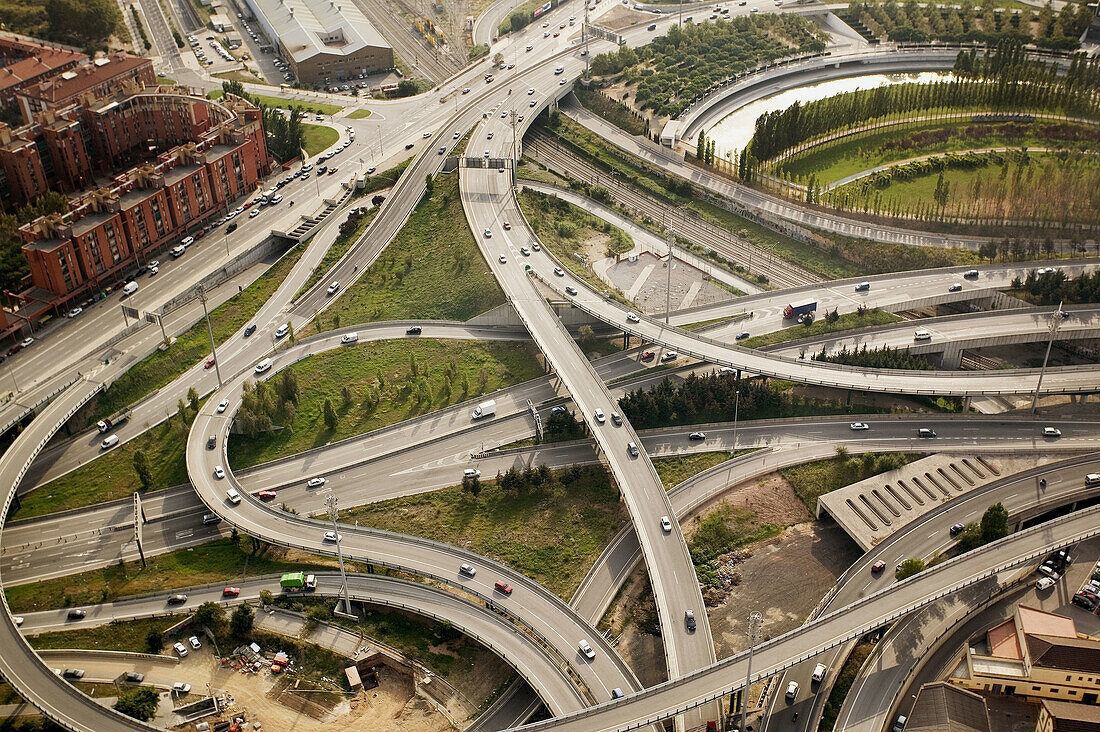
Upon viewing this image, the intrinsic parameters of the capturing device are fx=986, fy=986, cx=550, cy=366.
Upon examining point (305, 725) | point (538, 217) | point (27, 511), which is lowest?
point (305, 725)

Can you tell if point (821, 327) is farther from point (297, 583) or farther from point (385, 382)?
point (297, 583)

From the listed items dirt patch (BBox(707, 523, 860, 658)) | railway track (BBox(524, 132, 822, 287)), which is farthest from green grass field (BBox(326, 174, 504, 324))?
dirt patch (BBox(707, 523, 860, 658))

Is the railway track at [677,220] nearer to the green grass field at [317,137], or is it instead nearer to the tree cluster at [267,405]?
the green grass field at [317,137]

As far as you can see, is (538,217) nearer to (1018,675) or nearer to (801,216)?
(801,216)

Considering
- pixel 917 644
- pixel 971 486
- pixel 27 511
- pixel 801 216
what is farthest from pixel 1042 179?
pixel 27 511

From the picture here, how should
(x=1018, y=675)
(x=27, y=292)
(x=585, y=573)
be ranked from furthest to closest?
(x=27, y=292) < (x=585, y=573) < (x=1018, y=675)

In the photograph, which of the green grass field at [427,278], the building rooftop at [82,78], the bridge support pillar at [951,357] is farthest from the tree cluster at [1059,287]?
the building rooftop at [82,78]
